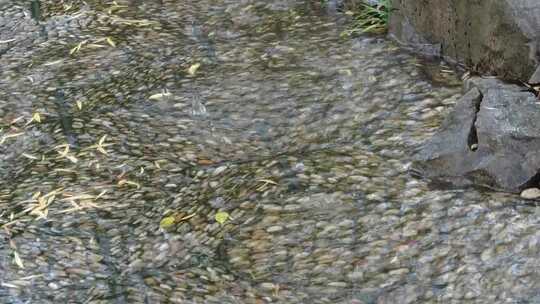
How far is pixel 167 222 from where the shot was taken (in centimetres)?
436

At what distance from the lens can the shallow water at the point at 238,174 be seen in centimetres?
382

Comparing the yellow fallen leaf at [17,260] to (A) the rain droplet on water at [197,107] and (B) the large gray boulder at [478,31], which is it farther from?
(B) the large gray boulder at [478,31]

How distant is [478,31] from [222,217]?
1.94 meters

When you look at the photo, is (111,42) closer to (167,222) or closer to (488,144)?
(167,222)

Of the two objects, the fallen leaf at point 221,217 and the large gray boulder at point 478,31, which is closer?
the fallen leaf at point 221,217

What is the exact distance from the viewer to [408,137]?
15.2ft

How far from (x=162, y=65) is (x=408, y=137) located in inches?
79.6

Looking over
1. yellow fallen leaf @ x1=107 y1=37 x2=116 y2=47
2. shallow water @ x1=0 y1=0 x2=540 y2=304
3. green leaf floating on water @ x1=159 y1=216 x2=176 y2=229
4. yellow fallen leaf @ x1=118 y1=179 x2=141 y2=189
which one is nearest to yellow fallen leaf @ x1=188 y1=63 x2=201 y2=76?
shallow water @ x1=0 y1=0 x2=540 y2=304

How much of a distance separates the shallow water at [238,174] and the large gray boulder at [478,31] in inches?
7.0

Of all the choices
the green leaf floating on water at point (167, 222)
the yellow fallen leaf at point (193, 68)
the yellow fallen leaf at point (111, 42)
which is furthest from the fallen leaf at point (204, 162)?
the yellow fallen leaf at point (111, 42)

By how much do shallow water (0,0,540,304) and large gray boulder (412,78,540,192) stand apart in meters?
0.12

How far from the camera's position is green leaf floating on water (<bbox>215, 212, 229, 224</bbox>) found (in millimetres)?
4270

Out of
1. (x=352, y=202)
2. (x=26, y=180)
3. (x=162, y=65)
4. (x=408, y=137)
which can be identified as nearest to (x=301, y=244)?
(x=352, y=202)

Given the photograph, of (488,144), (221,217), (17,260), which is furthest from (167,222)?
(488,144)
